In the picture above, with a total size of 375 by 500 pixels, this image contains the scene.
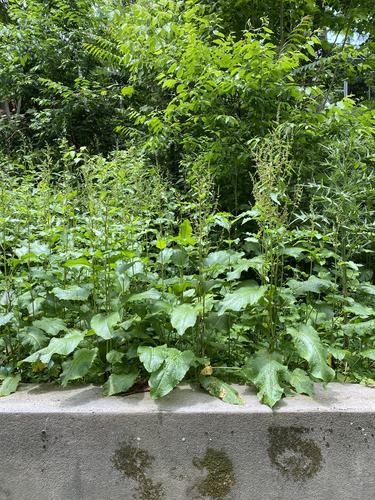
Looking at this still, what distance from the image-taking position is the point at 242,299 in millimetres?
2402

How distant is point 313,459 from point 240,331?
901 millimetres

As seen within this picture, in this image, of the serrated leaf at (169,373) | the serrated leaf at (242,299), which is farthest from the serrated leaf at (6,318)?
the serrated leaf at (242,299)

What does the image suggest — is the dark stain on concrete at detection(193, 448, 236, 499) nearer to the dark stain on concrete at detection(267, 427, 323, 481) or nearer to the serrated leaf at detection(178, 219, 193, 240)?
the dark stain on concrete at detection(267, 427, 323, 481)

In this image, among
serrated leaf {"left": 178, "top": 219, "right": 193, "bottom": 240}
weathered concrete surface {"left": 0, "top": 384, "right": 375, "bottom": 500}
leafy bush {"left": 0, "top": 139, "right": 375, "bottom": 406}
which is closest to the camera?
weathered concrete surface {"left": 0, "top": 384, "right": 375, "bottom": 500}

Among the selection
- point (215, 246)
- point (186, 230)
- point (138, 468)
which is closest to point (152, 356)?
point (138, 468)

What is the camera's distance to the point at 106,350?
257 centimetres

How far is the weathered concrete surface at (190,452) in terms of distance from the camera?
2191 mm

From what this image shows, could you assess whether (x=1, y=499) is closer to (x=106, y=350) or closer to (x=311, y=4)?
(x=106, y=350)

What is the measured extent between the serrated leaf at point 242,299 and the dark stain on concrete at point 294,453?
23.9 inches

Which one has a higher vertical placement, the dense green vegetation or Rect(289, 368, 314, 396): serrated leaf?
the dense green vegetation

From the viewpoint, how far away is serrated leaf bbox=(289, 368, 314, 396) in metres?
2.36

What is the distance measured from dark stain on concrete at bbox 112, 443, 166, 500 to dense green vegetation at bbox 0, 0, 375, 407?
0.97 ft

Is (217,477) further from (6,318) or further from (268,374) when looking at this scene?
(6,318)

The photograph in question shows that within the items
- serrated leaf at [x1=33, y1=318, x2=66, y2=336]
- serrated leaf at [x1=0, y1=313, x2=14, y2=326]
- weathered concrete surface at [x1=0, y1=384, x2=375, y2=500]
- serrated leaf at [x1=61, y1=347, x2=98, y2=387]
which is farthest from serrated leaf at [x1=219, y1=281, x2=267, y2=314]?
serrated leaf at [x1=0, y1=313, x2=14, y2=326]
